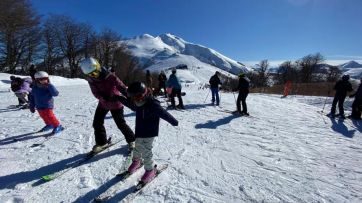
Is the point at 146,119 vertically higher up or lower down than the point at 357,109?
higher up

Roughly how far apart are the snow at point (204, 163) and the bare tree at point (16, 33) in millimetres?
26797

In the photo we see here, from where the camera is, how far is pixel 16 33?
111ft

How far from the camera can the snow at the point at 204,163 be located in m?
4.29

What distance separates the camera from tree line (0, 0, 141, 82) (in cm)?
3156

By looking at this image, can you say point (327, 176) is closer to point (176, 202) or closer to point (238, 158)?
point (238, 158)

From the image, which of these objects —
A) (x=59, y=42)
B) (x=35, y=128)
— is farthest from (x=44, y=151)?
(x=59, y=42)

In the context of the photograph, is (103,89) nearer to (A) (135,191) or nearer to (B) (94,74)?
(B) (94,74)

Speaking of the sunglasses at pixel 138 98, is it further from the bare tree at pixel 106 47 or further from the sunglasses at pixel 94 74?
the bare tree at pixel 106 47

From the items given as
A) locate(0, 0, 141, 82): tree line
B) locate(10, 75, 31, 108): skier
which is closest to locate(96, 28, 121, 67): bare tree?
locate(0, 0, 141, 82): tree line

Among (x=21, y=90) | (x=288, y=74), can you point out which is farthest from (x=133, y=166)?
(x=288, y=74)

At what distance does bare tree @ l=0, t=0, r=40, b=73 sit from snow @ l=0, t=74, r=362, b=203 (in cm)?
2680

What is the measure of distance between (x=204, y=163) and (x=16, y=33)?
38.2 metres

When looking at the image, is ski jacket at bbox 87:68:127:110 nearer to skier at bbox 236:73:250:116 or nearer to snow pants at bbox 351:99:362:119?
skier at bbox 236:73:250:116

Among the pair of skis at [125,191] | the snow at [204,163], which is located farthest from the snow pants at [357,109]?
the pair of skis at [125,191]
